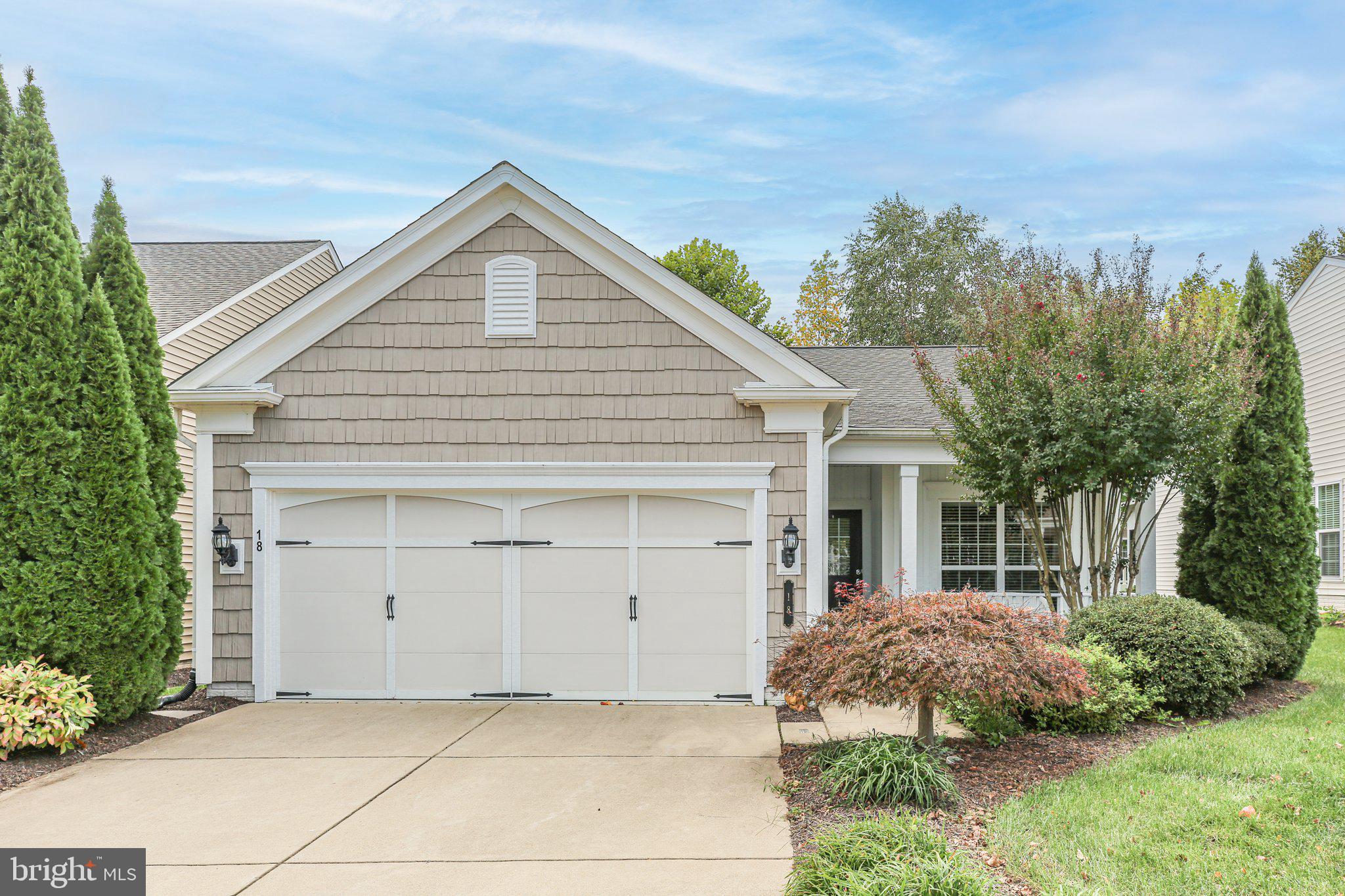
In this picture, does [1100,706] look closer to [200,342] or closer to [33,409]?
[33,409]

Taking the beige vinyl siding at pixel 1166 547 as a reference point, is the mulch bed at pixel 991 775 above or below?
below

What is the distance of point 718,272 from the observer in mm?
26844

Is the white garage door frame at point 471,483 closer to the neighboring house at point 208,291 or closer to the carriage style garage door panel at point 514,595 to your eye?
the carriage style garage door panel at point 514,595

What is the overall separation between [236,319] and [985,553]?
38.0ft

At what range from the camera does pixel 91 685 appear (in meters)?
7.48

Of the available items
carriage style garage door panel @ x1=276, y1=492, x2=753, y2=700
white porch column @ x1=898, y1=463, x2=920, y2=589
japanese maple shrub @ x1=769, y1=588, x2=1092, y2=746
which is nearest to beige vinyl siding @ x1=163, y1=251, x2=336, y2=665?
carriage style garage door panel @ x1=276, y1=492, x2=753, y2=700

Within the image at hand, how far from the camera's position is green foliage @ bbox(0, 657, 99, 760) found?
262 inches

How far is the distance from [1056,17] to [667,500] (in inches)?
347

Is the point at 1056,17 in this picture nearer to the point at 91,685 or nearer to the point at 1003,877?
the point at 1003,877

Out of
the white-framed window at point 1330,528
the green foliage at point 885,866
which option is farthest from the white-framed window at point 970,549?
the green foliage at point 885,866

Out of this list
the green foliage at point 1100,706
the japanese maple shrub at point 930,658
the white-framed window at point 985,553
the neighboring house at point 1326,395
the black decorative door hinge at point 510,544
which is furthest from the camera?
the neighboring house at point 1326,395

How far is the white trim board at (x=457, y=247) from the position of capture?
8969 millimetres

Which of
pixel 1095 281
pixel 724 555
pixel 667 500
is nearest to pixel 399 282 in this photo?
pixel 667 500

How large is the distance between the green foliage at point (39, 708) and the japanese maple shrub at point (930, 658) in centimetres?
537
